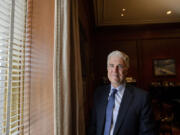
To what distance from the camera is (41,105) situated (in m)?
1.09

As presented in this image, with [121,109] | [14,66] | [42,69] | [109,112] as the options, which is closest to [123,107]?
[121,109]

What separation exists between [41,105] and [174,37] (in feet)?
20.0

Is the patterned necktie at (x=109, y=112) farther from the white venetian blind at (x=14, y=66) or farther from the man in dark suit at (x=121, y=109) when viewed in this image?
the white venetian blind at (x=14, y=66)

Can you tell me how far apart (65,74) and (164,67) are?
5.46 meters

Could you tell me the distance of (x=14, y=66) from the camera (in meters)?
1.08

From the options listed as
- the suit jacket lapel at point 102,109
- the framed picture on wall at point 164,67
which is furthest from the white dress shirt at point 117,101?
the framed picture on wall at point 164,67

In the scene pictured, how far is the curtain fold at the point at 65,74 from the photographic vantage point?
95cm

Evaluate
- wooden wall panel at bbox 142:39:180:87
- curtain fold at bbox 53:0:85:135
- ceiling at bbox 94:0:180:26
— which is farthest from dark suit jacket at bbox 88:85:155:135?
wooden wall panel at bbox 142:39:180:87

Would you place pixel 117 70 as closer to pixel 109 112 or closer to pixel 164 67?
pixel 109 112

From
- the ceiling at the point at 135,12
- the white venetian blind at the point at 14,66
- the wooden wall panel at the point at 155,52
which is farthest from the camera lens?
the wooden wall panel at the point at 155,52

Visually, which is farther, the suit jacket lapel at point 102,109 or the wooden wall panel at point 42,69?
the suit jacket lapel at point 102,109

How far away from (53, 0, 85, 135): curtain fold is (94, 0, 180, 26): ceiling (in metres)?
2.85

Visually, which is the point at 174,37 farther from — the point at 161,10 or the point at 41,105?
the point at 41,105

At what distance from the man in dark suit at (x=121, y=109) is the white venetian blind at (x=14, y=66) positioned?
2.30 feet
